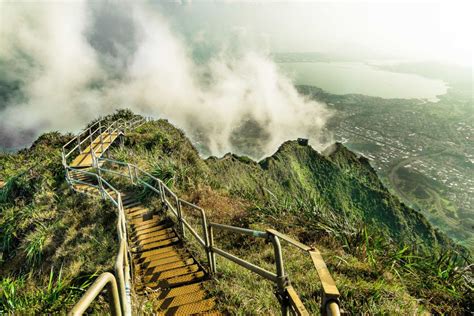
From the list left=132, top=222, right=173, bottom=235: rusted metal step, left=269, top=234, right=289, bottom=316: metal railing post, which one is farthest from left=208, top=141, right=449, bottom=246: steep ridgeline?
left=269, top=234, right=289, bottom=316: metal railing post

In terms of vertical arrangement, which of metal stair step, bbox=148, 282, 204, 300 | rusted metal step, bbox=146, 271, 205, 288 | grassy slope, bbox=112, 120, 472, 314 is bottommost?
grassy slope, bbox=112, 120, 472, 314

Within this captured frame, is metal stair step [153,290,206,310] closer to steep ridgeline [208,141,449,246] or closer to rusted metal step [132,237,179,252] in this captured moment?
rusted metal step [132,237,179,252]

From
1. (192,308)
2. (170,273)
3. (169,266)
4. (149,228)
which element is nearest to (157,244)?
(149,228)

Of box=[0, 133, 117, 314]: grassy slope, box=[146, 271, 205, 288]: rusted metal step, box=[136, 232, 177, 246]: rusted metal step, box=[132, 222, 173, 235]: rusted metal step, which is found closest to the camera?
box=[0, 133, 117, 314]: grassy slope

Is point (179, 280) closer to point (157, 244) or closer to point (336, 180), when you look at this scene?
point (157, 244)

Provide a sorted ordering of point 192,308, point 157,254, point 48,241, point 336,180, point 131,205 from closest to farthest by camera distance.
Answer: point 192,308, point 157,254, point 48,241, point 131,205, point 336,180

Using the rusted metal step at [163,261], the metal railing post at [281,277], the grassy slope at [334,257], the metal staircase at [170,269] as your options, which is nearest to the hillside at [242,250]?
the grassy slope at [334,257]

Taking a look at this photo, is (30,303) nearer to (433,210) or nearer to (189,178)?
(189,178)

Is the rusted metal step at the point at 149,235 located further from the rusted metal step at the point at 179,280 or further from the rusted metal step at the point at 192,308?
the rusted metal step at the point at 192,308

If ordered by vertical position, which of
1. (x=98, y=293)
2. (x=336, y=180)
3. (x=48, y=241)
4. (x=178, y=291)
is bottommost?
(x=336, y=180)

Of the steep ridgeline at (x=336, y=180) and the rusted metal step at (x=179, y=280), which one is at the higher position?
the rusted metal step at (x=179, y=280)

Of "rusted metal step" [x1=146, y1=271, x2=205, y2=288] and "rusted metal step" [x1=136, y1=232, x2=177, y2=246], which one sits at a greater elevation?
"rusted metal step" [x1=146, y1=271, x2=205, y2=288]
